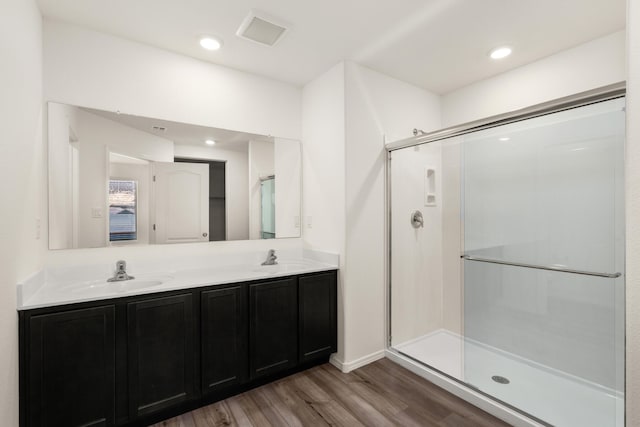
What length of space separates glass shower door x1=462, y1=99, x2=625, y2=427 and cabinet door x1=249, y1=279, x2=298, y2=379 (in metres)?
1.40

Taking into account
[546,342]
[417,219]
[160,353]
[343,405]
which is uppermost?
[417,219]

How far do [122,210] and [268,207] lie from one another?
3.79 ft

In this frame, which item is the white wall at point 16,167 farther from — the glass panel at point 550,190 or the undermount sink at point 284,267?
the glass panel at point 550,190

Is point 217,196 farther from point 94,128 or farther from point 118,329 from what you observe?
point 118,329

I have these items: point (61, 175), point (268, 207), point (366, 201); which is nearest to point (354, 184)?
point (366, 201)

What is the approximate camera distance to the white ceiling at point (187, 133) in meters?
2.19

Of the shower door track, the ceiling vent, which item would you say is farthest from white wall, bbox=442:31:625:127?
the ceiling vent

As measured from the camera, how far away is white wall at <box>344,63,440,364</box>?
100.0 inches

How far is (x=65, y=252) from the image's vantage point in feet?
6.53

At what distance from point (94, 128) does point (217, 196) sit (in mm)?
968

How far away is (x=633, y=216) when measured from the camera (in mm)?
1117

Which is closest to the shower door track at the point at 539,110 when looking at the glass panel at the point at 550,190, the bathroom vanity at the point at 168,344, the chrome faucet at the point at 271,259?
the glass panel at the point at 550,190

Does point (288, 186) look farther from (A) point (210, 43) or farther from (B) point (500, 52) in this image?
(B) point (500, 52)

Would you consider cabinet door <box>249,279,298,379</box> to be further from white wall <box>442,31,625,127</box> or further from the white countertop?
white wall <box>442,31,625,127</box>
